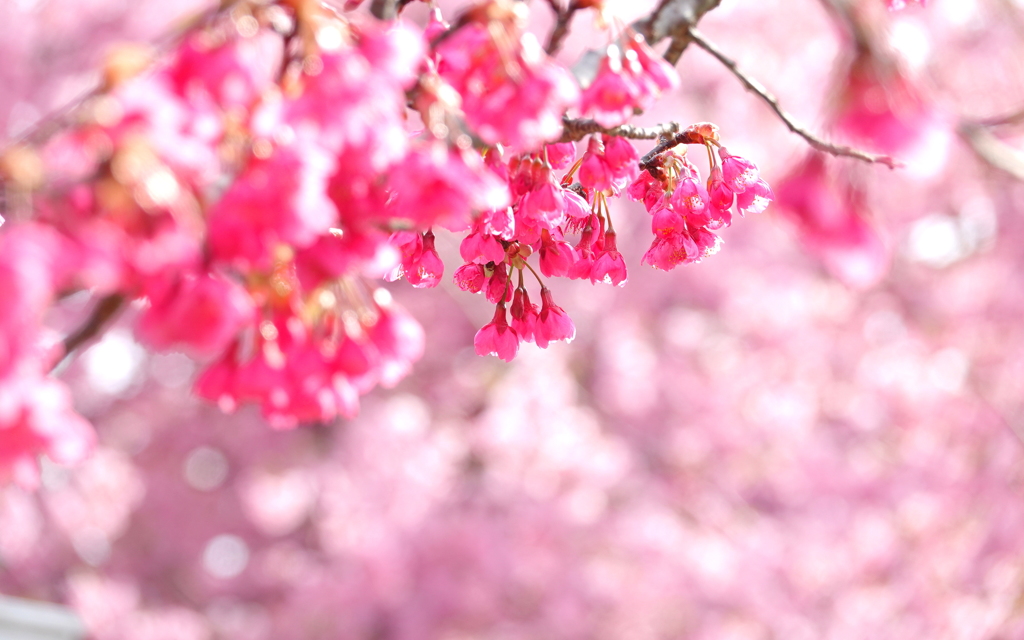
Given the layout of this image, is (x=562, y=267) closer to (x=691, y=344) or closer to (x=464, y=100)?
(x=464, y=100)

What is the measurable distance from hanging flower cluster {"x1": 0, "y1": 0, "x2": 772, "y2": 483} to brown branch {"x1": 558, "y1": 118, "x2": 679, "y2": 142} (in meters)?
0.14

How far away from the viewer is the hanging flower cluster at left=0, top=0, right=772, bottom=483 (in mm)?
572

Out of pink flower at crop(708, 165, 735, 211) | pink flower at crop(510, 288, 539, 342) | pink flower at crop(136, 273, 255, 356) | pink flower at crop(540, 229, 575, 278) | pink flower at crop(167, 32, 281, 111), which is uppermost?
pink flower at crop(167, 32, 281, 111)

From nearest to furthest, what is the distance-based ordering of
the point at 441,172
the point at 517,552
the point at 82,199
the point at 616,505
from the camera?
the point at 82,199 → the point at 441,172 → the point at 517,552 → the point at 616,505

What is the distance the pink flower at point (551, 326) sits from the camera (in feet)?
4.17

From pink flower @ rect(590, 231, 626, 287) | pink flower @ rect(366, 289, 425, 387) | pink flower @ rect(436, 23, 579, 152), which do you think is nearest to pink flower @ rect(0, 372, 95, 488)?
pink flower @ rect(366, 289, 425, 387)

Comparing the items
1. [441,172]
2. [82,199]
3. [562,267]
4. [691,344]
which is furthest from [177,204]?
[691,344]

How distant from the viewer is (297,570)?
23.1 ft

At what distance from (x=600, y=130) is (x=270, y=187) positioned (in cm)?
56

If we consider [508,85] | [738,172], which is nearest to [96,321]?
[508,85]

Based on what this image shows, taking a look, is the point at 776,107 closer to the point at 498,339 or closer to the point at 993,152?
the point at 993,152

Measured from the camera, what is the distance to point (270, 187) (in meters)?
0.59

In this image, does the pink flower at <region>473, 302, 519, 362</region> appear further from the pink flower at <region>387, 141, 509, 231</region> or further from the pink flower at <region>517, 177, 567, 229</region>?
the pink flower at <region>387, 141, 509, 231</region>

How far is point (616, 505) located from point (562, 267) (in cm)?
566
